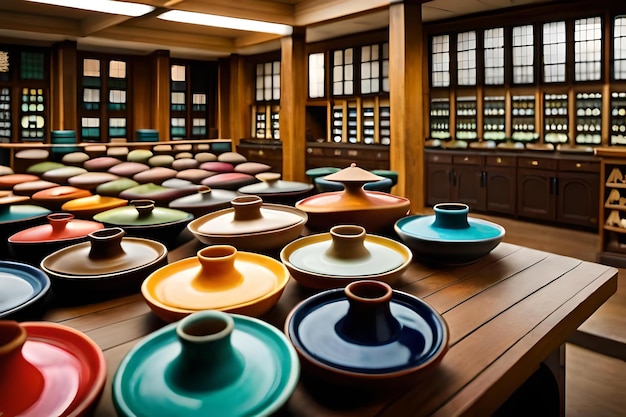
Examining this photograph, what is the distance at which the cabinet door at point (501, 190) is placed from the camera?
6.32m

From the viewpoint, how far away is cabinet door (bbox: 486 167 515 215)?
6324 millimetres

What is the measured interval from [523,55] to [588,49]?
761 millimetres

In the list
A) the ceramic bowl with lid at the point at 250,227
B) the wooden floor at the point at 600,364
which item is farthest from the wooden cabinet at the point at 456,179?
the ceramic bowl with lid at the point at 250,227

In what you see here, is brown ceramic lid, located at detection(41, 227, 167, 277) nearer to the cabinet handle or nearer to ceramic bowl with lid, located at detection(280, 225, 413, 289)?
ceramic bowl with lid, located at detection(280, 225, 413, 289)

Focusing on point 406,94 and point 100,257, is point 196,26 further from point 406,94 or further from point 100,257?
point 100,257

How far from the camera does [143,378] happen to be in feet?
2.87

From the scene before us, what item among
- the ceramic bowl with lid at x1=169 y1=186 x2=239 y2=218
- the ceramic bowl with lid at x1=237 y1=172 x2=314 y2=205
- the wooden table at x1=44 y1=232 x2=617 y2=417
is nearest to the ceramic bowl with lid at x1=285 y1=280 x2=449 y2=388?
the wooden table at x1=44 y1=232 x2=617 y2=417

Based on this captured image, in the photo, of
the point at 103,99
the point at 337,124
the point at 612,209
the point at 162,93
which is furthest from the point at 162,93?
the point at 612,209

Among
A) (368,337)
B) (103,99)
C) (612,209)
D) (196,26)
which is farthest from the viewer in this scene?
(103,99)

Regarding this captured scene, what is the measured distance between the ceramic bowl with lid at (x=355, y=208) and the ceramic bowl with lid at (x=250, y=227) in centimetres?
10

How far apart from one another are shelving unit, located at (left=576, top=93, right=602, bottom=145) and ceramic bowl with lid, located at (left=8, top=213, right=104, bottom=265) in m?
5.85

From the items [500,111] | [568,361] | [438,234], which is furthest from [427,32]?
Answer: [438,234]

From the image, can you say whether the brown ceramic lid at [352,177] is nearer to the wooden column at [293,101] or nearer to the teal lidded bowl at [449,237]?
the teal lidded bowl at [449,237]

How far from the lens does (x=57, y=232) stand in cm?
175
